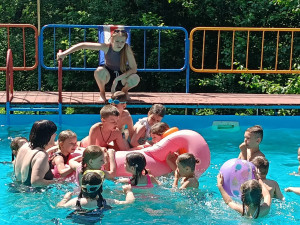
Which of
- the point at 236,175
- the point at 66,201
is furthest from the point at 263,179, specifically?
the point at 66,201

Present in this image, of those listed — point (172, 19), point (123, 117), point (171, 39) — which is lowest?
point (123, 117)

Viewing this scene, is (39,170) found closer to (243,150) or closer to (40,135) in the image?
(40,135)

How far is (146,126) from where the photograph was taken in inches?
305

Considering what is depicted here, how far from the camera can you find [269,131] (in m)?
10.2

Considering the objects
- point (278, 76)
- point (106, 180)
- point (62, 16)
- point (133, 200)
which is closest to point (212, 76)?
point (278, 76)

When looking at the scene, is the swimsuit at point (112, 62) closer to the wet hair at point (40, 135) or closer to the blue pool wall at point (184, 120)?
the blue pool wall at point (184, 120)

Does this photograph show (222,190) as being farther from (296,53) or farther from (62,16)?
(62,16)

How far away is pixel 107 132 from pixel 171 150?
88 centimetres

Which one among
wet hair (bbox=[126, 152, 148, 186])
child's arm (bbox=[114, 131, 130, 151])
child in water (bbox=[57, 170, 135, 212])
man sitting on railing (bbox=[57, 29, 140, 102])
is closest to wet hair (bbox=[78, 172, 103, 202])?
child in water (bbox=[57, 170, 135, 212])

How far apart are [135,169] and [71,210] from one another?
2.73 ft

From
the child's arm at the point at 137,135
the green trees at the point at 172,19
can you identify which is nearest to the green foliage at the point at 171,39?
the green trees at the point at 172,19

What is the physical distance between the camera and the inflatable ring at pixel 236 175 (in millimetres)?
5840

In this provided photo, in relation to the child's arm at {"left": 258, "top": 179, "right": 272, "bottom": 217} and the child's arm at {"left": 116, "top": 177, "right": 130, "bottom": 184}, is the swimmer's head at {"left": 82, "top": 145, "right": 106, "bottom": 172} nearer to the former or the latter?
the child's arm at {"left": 116, "top": 177, "right": 130, "bottom": 184}

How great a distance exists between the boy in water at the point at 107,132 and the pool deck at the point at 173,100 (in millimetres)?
2585
